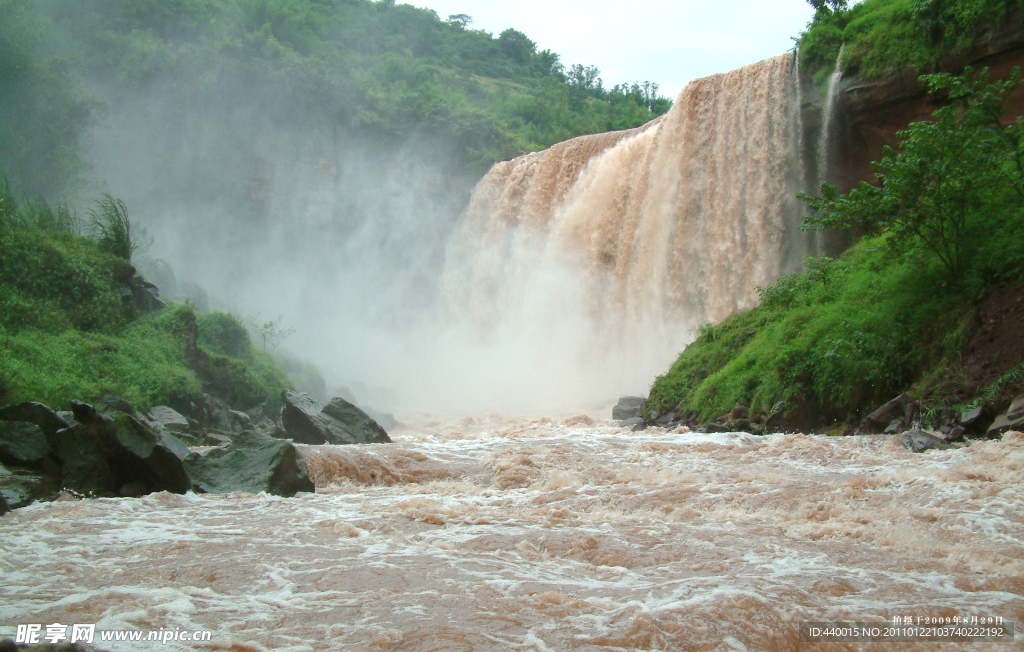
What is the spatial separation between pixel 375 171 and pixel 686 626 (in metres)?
32.9

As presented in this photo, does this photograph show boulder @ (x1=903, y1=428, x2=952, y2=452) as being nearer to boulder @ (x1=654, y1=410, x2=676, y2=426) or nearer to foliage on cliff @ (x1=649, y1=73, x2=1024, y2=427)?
foliage on cliff @ (x1=649, y1=73, x2=1024, y2=427)

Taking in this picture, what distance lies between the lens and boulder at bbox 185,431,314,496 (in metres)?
7.62

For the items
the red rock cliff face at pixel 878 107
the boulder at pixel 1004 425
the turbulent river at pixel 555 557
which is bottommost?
the turbulent river at pixel 555 557

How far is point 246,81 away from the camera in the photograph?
32312 mm

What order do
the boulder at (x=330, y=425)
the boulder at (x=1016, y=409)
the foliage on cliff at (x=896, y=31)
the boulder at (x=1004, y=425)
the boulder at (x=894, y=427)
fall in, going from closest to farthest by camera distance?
the boulder at (x=1004, y=425) < the boulder at (x=1016, y=409) < the boulder at (x=894, y=427) < the boulder at (x=330, y=425) < the foliage on cliff at (x=896, y=31)

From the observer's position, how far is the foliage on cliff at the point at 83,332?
42.5 feet

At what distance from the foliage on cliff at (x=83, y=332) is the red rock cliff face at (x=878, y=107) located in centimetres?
1622

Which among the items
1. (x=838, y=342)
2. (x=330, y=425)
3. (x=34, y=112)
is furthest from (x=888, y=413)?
(x=34, y=112)

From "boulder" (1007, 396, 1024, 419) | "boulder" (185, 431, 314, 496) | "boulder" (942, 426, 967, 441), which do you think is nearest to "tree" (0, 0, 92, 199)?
"boulder" (185, 431, 314, 496)

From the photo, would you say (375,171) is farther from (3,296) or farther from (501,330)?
(3,296)

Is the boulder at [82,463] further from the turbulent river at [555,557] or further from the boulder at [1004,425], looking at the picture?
the boulder at [1004,425]

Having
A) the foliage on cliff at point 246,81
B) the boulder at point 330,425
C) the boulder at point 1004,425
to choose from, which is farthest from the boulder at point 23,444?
the foliage on cliff at point 246,81

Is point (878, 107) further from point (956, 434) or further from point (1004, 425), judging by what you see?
point (1004, 425)

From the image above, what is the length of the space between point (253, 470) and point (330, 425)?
4254mm
